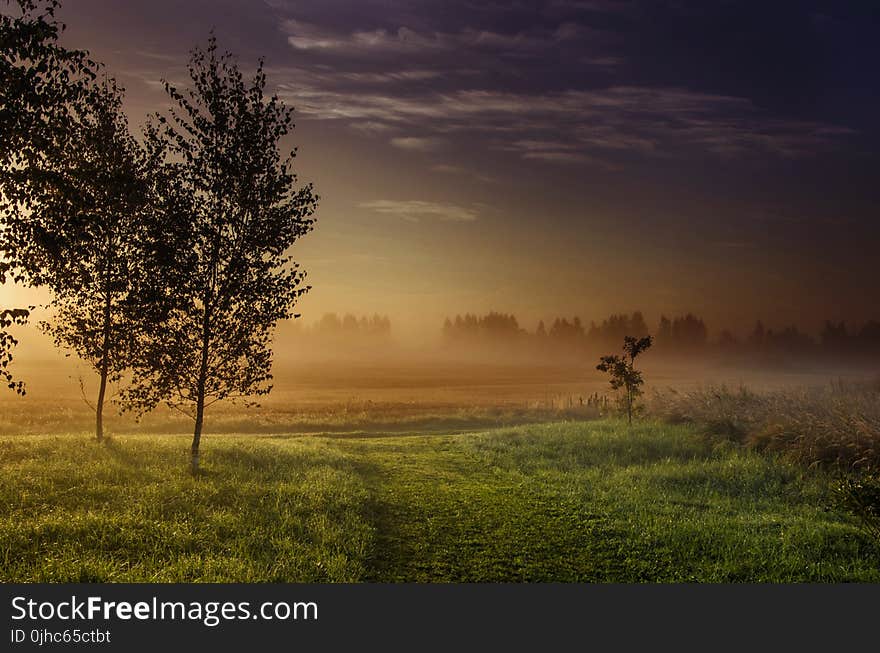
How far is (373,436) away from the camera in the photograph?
33.7 meters

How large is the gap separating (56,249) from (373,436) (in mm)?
22870

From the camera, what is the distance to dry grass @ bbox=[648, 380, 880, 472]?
60.9 ft

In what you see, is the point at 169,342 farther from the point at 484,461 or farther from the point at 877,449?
the point at 877,449

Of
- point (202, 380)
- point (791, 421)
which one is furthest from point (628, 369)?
point (202, 380)

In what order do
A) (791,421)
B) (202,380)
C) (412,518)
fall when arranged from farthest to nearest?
(791,421), (202,380), (412,518)

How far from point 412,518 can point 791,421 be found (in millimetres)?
15019

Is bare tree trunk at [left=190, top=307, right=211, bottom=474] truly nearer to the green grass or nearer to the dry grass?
the green grass

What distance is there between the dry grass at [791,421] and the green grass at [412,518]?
1.16 metres

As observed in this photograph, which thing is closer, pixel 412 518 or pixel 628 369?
pixel 412 518

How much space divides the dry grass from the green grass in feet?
3.82

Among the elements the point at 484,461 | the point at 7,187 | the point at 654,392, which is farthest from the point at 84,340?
the point at 654,392

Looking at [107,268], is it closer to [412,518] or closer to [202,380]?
[202,380]

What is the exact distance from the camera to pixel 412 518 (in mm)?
14227

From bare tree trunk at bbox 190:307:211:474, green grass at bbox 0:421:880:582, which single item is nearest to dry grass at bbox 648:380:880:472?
green grass at bbox 0:421:880:582
